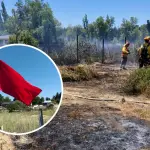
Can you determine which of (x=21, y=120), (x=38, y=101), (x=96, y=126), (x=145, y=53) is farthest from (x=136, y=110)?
(x=145, y=53)

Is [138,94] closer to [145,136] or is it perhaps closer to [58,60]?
[145,136]

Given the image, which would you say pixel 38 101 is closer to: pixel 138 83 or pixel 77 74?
pixel 138 83

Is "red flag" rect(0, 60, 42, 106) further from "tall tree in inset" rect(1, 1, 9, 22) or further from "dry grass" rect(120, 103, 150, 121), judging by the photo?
"tall tree in inset" rect(1, 1, 9, 22)

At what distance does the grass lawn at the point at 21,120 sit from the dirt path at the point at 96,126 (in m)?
2.36

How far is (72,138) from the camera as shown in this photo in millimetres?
4719

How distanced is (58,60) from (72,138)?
1570 cm

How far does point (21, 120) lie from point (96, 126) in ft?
11.7

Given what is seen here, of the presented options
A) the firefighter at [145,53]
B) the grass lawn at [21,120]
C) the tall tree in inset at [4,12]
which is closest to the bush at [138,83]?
the firefighter at [145,53]

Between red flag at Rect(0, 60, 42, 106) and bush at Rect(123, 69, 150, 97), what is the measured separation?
7286 mm

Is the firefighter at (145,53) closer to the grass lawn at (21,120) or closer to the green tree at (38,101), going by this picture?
the grass lawn at (21,120)

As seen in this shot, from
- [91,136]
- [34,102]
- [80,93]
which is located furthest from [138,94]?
[34,102]

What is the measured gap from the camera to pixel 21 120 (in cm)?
192

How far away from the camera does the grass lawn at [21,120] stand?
5.94ft

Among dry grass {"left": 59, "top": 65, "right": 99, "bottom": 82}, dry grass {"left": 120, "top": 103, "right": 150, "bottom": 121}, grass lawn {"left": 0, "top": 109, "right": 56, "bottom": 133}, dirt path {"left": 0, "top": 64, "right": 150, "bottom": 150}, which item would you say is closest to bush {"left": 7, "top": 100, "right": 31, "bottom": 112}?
grass lawn {"left": 0, "top": 109, "right": 56, "bottom": 133}
